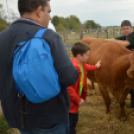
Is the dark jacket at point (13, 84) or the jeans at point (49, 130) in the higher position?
the dark jacket at point (13, 84)

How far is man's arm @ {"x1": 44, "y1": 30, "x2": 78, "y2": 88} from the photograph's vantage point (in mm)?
925

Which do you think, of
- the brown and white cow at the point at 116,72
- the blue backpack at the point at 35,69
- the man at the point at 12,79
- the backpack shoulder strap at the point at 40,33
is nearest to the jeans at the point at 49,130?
the man at the point at 12,79

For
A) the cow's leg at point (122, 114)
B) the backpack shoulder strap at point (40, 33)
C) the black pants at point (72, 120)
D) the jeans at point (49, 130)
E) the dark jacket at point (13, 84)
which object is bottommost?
the cow's leg at point (122, 114)

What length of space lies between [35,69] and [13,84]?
24 cm

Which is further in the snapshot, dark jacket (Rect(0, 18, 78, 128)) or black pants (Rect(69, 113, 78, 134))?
black pants (Rect(69, 113, 78, 134))

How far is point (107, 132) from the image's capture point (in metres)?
2.51

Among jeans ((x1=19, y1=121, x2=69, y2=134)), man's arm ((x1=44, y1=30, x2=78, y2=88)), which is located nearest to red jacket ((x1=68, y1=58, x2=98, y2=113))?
jeans ((x1=19, y1=121, x2=69, y2=134))

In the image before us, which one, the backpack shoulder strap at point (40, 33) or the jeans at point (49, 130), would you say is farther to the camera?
the jeans at point (49, 130)

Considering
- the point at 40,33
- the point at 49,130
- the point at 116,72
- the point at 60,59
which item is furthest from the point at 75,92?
the point at 116,72

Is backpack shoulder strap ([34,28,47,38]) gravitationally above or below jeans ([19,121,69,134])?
above

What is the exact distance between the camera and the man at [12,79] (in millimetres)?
951

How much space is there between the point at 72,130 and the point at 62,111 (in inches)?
41.9

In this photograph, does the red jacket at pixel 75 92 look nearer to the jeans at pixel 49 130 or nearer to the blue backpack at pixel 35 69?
the jeans at pixel 49 130

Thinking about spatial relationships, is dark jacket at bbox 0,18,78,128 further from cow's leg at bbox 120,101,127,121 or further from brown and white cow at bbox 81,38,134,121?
cow's leg at bbox 120,101,127,121
